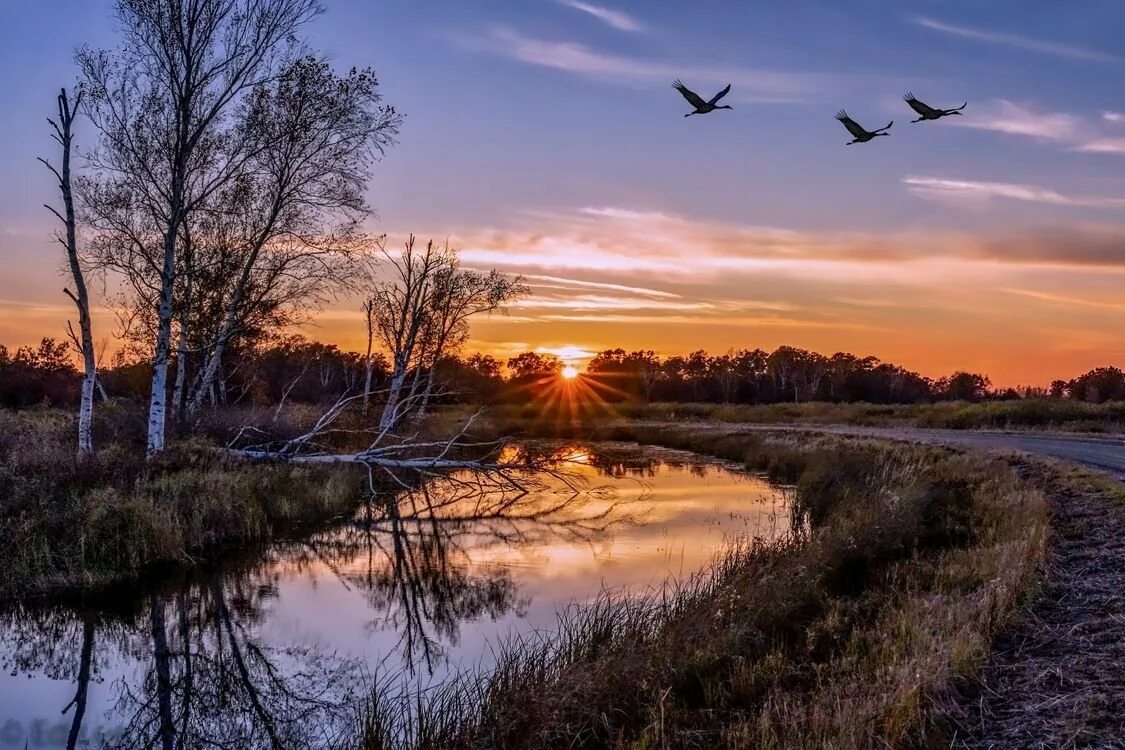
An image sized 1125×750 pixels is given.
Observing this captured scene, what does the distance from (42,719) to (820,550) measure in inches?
404

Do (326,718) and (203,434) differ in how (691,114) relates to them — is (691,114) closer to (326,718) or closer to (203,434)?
(326,718)

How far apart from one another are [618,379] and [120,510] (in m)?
89.7

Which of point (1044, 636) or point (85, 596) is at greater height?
point (1044, 636)

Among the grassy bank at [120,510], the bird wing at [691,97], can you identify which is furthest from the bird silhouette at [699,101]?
the grassy bank at [120,510]

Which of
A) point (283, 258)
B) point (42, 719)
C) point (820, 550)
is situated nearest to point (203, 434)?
point (283, 258)

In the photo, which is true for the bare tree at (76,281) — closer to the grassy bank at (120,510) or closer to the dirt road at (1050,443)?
the grassy bank at (120,510)

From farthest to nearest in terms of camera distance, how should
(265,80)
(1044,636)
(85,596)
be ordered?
(265,80) < (85,596) < (1044,636)

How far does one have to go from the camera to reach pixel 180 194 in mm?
18406

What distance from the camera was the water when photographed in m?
8.62

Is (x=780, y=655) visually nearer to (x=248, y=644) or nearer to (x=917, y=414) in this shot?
(x=248, y=644)

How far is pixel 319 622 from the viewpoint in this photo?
38.6 ft

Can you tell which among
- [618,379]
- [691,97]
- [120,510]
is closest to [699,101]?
[691,97]

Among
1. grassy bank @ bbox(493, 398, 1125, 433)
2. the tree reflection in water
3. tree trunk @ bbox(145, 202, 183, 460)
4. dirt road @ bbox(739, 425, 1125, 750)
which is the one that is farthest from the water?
grassy bank @ bbox(493, 398, 1125, 433)

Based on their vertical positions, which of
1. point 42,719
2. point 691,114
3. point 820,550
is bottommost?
point 42,719
